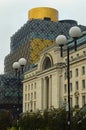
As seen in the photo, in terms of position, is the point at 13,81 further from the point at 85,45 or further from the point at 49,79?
the point at 85,45

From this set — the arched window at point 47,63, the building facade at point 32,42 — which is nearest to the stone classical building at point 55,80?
the arched window at point 47,63

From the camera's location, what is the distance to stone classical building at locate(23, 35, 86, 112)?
309 feet

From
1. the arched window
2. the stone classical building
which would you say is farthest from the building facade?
the arched window

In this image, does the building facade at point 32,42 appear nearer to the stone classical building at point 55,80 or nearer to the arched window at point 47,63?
the stone classical building at point 55,80

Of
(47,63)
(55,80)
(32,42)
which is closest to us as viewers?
(55,80)

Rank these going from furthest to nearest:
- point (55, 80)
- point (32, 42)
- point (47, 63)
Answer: point (32, 42) → point (47, 63) → point (55, 80)

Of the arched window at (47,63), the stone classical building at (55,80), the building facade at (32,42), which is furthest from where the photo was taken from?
the building facade at (32,42)

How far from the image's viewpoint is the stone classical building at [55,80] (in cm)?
9419

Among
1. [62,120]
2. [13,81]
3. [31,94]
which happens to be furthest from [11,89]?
[62,120]

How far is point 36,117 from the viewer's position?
63.7m

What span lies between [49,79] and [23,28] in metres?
87.9

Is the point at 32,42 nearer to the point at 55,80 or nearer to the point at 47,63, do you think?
the point at 47,63

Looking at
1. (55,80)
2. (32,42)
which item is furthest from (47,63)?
(32,42)

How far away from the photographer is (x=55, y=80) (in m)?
Result: 107
